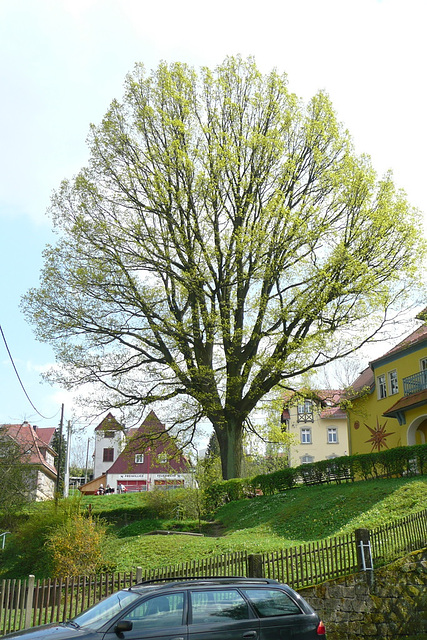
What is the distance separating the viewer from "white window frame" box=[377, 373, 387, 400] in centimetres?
3322

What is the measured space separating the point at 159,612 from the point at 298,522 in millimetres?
14463

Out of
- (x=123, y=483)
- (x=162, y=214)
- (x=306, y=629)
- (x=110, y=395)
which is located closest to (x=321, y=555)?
(x=306, y=629)

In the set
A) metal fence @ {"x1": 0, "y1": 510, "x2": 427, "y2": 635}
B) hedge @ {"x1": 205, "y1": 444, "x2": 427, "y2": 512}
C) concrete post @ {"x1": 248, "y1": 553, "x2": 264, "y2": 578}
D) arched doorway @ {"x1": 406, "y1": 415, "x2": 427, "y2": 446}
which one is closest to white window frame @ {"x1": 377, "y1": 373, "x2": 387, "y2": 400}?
arched doorway @ {"x1": 406, "y1": 415, "x2": 427, "y2": 446}

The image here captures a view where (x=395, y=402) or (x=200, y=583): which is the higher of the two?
(x=395, y=402)

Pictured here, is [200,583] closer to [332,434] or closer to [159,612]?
[159,612]

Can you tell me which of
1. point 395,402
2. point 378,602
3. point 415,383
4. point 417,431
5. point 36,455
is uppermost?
point 415,383

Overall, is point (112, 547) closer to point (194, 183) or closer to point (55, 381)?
point (55, 381)

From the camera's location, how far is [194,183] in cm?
2656

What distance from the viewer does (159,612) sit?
7191 millimetres

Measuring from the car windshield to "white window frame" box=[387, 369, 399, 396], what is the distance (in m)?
26.8

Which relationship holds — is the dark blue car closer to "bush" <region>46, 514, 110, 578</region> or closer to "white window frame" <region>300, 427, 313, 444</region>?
"bush" <region>46, 514, 110, 578</region>

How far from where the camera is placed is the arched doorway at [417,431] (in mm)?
29203

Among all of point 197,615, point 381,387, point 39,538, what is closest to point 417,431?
point 381,387

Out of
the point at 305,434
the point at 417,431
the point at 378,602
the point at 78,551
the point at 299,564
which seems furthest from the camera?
the point at 305,434
